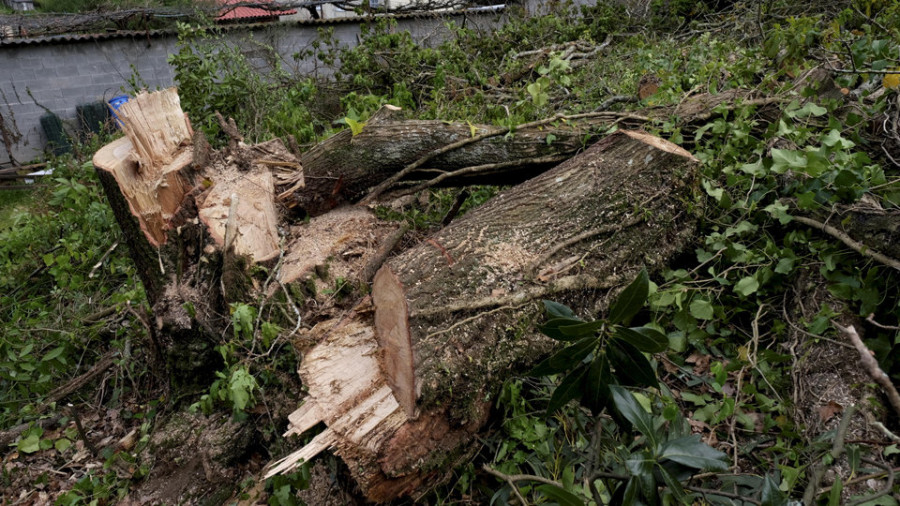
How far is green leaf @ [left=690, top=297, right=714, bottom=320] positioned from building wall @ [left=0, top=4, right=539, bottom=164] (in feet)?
22.5

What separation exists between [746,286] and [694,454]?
1.16 m

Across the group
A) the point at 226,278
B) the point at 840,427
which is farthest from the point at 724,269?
the point at 226,278

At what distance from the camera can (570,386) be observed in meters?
1.60

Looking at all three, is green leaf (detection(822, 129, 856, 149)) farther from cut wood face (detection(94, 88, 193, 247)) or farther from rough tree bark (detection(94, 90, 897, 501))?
cut wood face (detection(94, 88, 193, 247))

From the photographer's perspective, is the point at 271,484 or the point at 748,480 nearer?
the point at 748,480

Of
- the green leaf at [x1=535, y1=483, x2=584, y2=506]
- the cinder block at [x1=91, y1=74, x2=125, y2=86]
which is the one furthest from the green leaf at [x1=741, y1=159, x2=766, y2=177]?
the cinder block at [x1=91, y1=74, x2=125, y2=86]

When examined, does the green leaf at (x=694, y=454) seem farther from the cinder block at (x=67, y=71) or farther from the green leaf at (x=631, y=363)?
the cinder block at (x=67, y=71)

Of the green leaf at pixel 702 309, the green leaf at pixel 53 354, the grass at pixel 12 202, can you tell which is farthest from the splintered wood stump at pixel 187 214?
the grass at pixel 12 202

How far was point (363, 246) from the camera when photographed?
290 centimetres

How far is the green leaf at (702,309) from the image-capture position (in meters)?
2.28

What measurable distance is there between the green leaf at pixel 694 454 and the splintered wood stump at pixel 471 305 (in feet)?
2.45

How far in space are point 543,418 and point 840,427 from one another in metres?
0.96

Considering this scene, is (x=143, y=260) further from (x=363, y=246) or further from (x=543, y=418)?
(x=543, y=418)

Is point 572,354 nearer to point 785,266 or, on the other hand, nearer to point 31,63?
point 785,266
